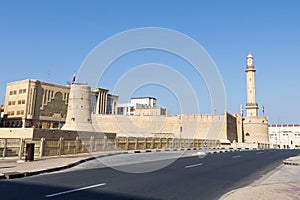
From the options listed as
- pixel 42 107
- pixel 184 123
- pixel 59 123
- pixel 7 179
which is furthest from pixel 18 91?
pixel 7 179

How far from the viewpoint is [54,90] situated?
8612cm

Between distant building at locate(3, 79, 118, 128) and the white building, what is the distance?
258 feet

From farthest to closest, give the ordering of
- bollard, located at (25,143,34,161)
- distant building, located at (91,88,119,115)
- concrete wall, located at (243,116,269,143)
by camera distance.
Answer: distant building, located at (91,88,119,115), concrete wall, located at (243,116,269,143), bollard, located at (25,143,34,161)

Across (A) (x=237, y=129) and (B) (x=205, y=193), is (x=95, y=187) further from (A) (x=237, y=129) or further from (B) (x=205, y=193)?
(A) (x=237, y=129)

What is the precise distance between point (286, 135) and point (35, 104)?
99123 millimetres

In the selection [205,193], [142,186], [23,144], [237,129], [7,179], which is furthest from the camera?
[237,129]

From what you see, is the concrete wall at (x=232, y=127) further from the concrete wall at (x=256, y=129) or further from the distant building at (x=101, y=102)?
the distant building at (x=101, y=102)

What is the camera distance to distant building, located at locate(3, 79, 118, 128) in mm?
79875

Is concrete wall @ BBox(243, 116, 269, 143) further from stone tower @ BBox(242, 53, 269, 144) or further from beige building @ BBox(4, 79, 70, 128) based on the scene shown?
beige building @ BBox(4, 79, 70, 128)

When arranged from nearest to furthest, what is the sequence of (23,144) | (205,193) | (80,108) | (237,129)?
1. (205,193)
2. (23,144)
3. (80,108)
4. (237,129)

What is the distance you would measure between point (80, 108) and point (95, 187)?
3001 cm

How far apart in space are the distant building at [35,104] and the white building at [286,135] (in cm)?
7864

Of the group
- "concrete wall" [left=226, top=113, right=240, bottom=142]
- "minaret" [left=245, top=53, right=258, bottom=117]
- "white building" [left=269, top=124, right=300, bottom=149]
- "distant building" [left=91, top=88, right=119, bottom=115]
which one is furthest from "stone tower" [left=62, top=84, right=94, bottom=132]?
"white building" [left=269, top=124, right=300, bottom=149]

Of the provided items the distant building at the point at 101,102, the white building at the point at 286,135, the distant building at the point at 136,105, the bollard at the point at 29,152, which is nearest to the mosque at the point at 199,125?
the distant building at the point at 101,102
